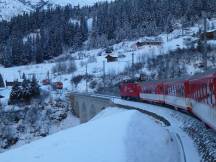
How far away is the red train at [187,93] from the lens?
18.1 metres

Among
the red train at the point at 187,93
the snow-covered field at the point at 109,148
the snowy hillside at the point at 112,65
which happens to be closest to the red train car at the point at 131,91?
the red train at the point at 187,93

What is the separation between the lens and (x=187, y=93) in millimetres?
28609

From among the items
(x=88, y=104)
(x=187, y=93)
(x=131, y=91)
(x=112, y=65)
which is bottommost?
(x=88, y=104)

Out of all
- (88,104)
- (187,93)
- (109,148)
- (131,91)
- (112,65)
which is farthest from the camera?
(112,65)

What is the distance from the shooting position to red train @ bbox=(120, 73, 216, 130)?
712 inches

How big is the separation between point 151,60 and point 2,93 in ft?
133

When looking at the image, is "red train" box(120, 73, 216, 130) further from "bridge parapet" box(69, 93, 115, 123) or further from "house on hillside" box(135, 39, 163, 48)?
"house on hillside" box(135, 39, 163, 48)

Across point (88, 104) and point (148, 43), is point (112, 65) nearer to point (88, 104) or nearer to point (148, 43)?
point (148, 43)

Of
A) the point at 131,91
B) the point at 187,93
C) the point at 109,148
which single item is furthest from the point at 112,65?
the point at 109,148

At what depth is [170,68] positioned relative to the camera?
323ft

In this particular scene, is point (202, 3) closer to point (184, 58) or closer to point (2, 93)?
point (184, 58)

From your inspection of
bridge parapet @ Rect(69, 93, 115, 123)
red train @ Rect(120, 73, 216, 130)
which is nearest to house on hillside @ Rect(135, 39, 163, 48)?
bridge parapet @ Rect(69, 93, 115, 123)

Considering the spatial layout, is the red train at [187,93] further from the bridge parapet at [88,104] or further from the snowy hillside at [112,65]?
the snowy hillside at [112,65]

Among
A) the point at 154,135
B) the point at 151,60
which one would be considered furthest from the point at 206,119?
the point at 151,60
